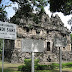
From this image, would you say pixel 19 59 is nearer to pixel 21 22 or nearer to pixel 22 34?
pixel 22 34

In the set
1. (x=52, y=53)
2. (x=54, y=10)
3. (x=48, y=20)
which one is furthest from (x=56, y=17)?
(x=54, y=10)

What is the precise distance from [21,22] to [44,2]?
1121 centimetres

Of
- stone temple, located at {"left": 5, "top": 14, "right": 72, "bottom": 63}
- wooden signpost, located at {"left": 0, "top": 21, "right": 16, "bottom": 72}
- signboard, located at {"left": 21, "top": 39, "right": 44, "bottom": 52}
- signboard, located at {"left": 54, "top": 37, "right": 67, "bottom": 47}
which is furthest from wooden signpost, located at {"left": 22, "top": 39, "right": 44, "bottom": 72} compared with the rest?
stone temple, located at {"left": 5, "top": 14, "right": 72, "bottom": 63}

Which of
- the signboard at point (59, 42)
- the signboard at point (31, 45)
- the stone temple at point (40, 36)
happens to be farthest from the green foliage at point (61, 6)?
the stone temple at point (40, 36)

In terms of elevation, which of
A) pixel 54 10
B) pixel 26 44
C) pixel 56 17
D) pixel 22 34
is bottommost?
pixel 26 44

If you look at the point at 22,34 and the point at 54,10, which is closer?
the point at 54,10

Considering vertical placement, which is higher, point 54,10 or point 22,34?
point 54,10

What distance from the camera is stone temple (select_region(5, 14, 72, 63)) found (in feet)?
69.1

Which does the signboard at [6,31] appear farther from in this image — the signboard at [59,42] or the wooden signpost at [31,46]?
the signboard at [59,42]

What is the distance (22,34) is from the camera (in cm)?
2194

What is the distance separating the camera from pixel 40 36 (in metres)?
23.1

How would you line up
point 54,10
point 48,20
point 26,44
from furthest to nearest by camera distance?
point 48,20, point 54,10, point 26,44

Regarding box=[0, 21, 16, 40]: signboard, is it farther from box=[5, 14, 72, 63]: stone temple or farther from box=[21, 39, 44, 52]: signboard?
box=[5, 14, 72, 63]: stone temple

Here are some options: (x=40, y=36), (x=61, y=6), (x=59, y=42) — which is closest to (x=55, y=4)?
(x=61, y=6)
